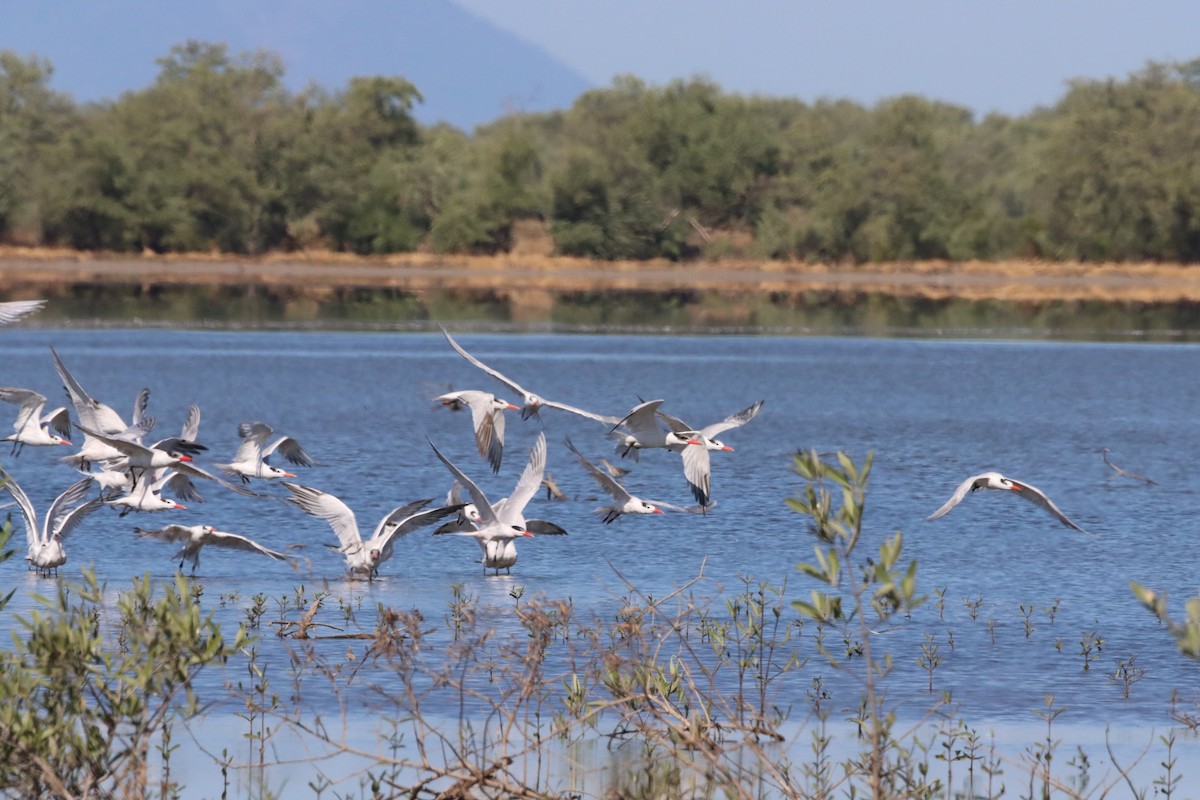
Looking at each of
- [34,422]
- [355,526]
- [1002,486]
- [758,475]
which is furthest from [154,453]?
[758,475]

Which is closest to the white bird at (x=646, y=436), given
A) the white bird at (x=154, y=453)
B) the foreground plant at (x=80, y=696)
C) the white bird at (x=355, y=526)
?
the white bird at (x=355, y=526)

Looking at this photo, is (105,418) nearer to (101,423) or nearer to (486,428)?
(101,423)

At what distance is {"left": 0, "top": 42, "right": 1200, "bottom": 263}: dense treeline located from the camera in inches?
3250

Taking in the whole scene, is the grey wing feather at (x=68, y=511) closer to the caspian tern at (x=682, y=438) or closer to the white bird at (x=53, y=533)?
the white bird at (x=53, y=533)

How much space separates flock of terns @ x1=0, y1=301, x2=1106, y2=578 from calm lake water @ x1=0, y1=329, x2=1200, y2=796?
0.39m

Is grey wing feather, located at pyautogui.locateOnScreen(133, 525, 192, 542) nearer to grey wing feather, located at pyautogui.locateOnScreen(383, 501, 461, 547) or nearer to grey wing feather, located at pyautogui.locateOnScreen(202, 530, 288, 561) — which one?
grey wing feather, located at pyautogui.locateOnScreen(202, 530, 288, 561)

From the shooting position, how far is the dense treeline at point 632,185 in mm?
82562

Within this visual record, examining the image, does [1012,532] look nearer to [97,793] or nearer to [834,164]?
[97,793]

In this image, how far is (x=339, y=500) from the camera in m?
15.6

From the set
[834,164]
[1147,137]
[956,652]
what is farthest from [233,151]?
[956,652]

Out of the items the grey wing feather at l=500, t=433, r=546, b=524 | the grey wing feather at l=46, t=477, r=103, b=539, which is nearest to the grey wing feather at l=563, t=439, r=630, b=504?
the grey wing feather at l=500, t=433, r=546, b=524

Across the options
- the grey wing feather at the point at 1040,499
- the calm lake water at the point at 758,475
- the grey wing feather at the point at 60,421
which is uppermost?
the grey wing feather at the point at 60,421

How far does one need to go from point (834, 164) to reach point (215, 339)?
153ft

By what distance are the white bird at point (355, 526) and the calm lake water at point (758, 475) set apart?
0.27 meters
